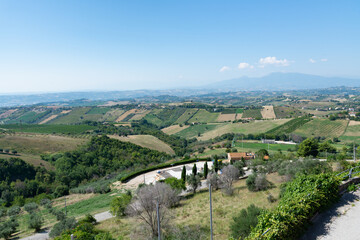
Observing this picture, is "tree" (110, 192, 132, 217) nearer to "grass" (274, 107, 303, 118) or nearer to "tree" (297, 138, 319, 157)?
"tree" (297, 138, 319, 157)

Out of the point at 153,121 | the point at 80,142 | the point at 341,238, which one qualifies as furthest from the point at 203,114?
the point at 341,238

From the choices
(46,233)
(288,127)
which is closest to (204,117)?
(288,127)

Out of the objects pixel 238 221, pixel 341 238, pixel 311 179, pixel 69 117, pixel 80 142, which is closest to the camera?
pixel 341 238

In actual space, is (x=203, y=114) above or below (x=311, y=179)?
below

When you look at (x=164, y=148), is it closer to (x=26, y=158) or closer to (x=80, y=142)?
(x=80, y=142)

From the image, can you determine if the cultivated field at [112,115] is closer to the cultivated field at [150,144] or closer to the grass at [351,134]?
the cultivated field at [150,144]

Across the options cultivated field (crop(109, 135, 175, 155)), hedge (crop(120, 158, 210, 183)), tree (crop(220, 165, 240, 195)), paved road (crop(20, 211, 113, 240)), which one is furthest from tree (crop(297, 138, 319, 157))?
cultivated field (crop(109, 135, 175, 155))

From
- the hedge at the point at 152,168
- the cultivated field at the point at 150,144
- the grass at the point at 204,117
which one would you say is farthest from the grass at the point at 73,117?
the hedge at the point at 152,168
